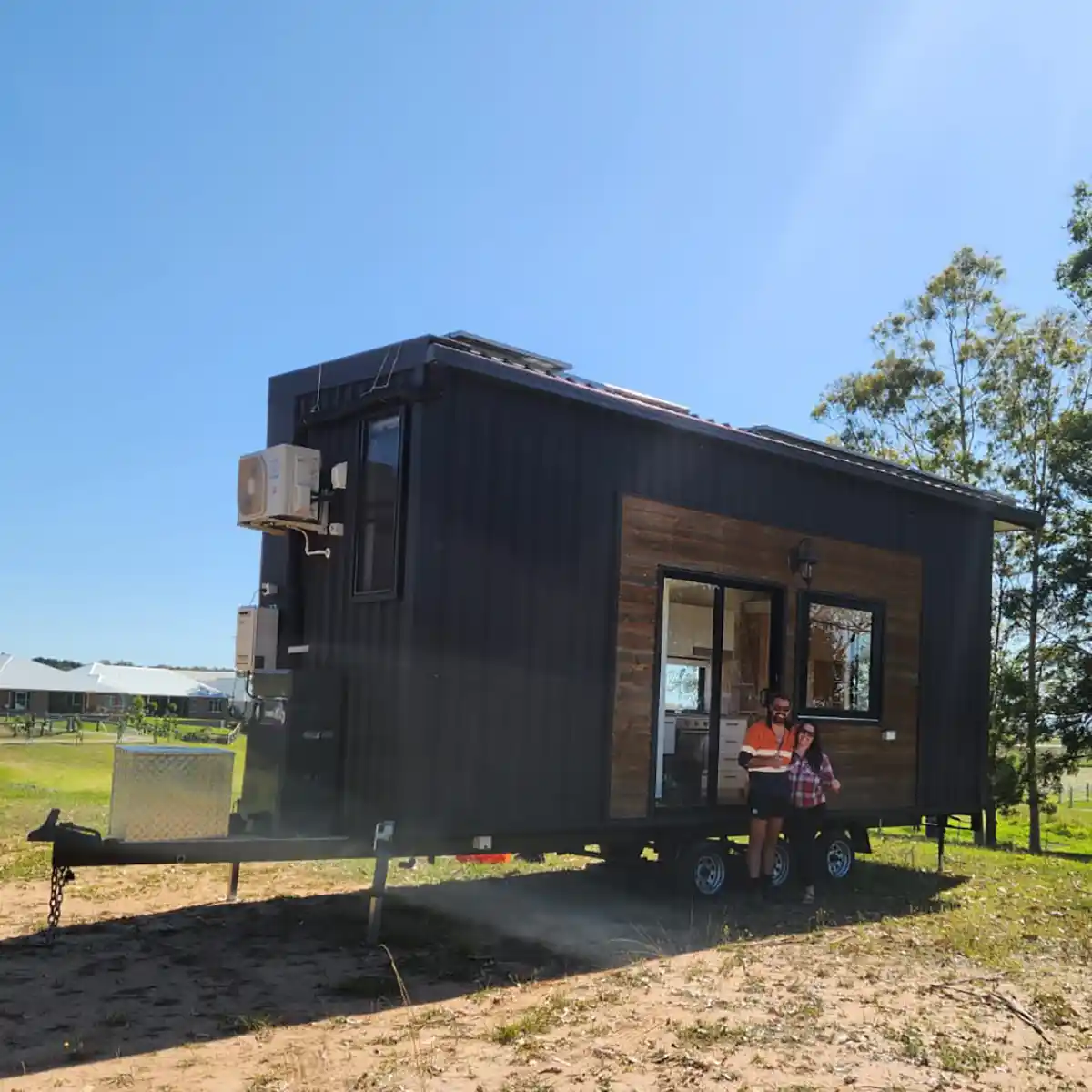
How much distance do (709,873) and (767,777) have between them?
0.91m

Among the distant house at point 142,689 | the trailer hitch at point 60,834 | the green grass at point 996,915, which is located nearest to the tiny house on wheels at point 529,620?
the trailer hitch at point 60,834

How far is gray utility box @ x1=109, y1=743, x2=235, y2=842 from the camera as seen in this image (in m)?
6.07

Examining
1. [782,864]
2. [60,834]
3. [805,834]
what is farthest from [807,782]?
[60,834]

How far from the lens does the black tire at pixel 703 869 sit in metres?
8.67

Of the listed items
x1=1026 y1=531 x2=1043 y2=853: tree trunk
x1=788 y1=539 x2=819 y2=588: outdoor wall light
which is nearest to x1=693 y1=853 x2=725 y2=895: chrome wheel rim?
x1=788 y1=539 x2=819 y2=588: outdoor wall light

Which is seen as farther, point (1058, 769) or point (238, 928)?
point (1058, 769)

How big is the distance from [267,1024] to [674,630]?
17.6 feet

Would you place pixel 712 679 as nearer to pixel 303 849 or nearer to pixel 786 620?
pixel 786 620

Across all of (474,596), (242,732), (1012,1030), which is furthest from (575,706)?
(1012,1030)

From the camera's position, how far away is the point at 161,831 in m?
6.16

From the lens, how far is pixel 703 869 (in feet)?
29.1

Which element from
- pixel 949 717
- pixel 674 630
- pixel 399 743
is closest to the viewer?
pixel 399 743

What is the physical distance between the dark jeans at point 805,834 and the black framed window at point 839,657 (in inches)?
31.2

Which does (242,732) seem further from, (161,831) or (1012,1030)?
(1012,1030)
